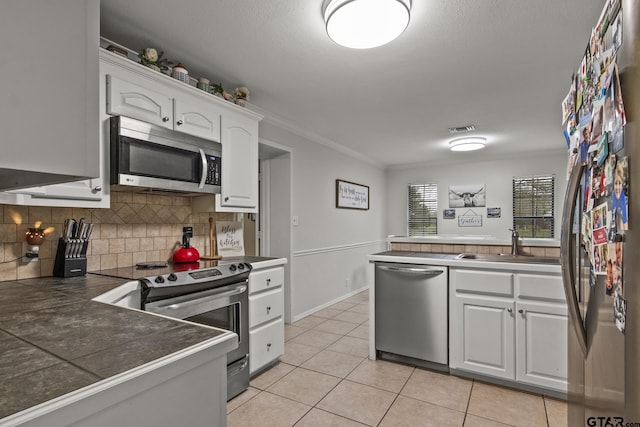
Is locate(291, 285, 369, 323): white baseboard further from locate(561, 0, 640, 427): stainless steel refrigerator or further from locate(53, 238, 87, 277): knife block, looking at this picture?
locate(561, 0, 640, 427): stainless steel refrigerator

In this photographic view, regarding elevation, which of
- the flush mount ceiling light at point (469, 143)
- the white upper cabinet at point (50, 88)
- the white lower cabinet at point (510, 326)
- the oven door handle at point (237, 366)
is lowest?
the oven door handle at point (237, 366)

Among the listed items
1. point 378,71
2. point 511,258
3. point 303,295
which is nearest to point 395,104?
point 378,71

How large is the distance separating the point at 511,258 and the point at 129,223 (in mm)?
2838

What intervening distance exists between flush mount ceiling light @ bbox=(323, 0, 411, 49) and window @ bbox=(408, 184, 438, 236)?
492cm

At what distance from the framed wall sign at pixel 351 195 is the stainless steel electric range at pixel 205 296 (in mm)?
2776

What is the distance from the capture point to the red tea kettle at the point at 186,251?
2512mm

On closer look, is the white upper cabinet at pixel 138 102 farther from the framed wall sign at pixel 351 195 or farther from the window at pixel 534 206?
the window at pixel 534 206

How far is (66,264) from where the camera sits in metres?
1.87

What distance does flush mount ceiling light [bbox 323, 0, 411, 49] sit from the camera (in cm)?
171

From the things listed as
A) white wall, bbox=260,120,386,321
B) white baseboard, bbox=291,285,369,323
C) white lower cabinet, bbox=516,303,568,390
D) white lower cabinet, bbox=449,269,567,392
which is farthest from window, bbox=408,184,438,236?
white lower cabinet, bbox=516,303,568,390

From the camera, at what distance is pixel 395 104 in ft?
11.0

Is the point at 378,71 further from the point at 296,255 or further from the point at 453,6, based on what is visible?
the point at 296,255

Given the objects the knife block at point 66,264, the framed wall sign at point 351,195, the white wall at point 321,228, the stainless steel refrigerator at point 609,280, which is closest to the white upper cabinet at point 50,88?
the stainless steel refrigerator at point 609,280

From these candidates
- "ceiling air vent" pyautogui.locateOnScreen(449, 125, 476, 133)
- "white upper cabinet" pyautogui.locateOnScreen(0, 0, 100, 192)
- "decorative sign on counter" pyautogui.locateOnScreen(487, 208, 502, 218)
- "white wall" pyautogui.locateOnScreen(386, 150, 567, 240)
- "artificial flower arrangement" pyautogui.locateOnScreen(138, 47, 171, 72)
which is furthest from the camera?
"decorative sign on counter" pyautogui.locateOnScreen(487, 208, 502, 218)
